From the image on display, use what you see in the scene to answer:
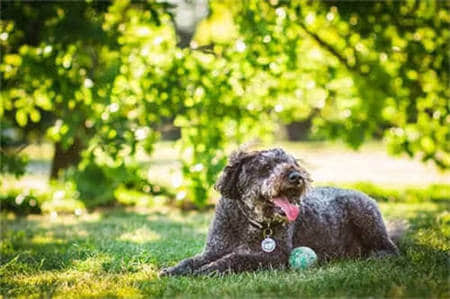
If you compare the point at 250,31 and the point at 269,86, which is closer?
the point at 250,31

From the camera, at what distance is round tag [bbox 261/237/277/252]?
5062 millimetres

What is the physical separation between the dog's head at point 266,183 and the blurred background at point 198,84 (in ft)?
12.1

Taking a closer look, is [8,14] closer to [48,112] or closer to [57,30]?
[57,30]

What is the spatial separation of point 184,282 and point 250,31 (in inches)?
196

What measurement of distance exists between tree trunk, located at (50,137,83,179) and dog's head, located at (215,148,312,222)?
716 centimetres

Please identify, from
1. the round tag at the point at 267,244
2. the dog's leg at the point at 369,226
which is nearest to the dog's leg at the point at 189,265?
the round tag at the point at 267,244

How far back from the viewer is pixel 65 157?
40.0ft

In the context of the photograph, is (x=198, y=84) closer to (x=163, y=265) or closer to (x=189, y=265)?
(x=163, y=265)

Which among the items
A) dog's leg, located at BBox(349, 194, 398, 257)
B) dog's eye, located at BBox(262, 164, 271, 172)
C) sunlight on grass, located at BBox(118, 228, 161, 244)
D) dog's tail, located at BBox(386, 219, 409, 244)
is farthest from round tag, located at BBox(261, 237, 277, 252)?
sunlight on grass, located at BBox(118, 228, 161, 244)

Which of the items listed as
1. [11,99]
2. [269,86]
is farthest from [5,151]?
[269,86]

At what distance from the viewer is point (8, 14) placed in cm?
943

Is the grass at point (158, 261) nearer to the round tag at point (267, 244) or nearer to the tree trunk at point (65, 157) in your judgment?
the round tag at point (267, 244)

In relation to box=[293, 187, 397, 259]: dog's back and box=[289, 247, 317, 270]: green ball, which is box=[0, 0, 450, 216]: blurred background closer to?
box=[293, 187, 397, 259]: dog's back

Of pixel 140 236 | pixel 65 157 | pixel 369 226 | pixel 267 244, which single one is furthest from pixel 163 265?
pixel 65 157
